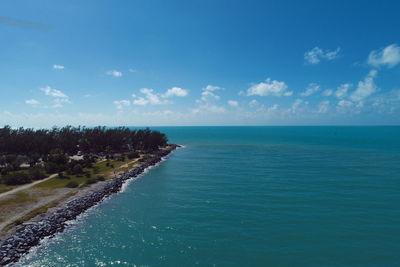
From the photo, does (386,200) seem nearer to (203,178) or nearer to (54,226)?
(203,178)

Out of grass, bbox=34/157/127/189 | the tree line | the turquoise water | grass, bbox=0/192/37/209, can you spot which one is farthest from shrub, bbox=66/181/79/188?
the tree line

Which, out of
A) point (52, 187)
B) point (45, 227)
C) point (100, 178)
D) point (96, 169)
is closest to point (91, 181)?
point (100, 178)

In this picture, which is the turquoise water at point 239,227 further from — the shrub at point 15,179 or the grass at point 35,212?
the shrub at point 15,179

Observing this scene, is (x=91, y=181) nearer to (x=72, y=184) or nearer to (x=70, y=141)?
(x=72, y=184)

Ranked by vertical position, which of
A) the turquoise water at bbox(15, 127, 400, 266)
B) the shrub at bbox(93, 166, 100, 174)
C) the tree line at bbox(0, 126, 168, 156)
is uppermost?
the tree line at bbox(0, 126, 168, 156)

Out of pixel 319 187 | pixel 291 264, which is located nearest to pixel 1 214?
pixel 291 264

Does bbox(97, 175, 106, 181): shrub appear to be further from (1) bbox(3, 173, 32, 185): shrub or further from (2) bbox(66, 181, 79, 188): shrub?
(1) bbox(3, 173, 32, 185): shrub
